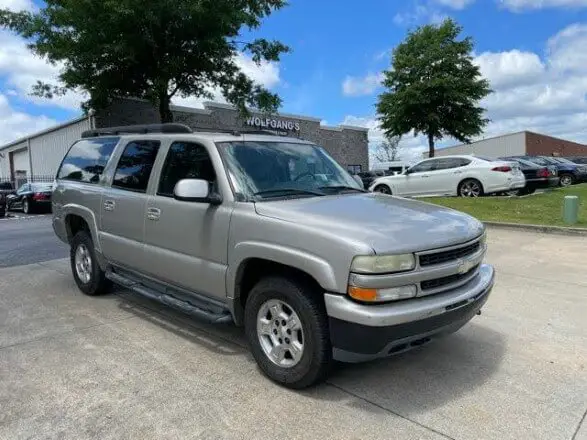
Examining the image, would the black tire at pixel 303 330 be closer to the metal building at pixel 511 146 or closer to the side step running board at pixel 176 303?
the side step running board at pixel 176 303

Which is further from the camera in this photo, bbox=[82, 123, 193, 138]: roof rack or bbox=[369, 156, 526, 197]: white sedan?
bbox=[369, 156, 526, 197]: white sedan

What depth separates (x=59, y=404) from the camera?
3.45m

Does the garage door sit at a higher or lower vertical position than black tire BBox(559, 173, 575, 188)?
higher

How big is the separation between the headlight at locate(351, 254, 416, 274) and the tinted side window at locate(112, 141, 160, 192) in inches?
105

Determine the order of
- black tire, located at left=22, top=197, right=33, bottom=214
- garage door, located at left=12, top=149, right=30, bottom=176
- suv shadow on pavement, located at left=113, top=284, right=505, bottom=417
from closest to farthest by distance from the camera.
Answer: suv shadow on pavement, located at left=113, top=284, right=505, bottom=417, black tire, located at left=22, top=197, right=33, bottom=214, garage door, located at left=12, top=149, right=30, bottom=176

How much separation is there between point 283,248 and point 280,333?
0.64m

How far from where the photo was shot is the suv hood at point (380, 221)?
3.31 meters

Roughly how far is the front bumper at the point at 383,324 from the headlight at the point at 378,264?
0.74 ft

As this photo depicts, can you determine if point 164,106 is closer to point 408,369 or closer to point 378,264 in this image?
point 408,369

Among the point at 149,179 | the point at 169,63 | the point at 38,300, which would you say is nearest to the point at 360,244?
the point at 149,179

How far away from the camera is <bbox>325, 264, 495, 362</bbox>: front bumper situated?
3164mm

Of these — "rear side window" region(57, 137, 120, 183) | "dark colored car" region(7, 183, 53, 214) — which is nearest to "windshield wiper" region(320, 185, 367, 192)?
"rear side window" region(57, 137, 120, 183)

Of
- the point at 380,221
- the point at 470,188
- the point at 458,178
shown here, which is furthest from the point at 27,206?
the point at 380,221

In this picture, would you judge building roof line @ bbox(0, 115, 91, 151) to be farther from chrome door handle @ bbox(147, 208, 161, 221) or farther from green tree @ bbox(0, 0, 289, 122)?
chrome door handle @ bbox(147, 208, 161, 221)
